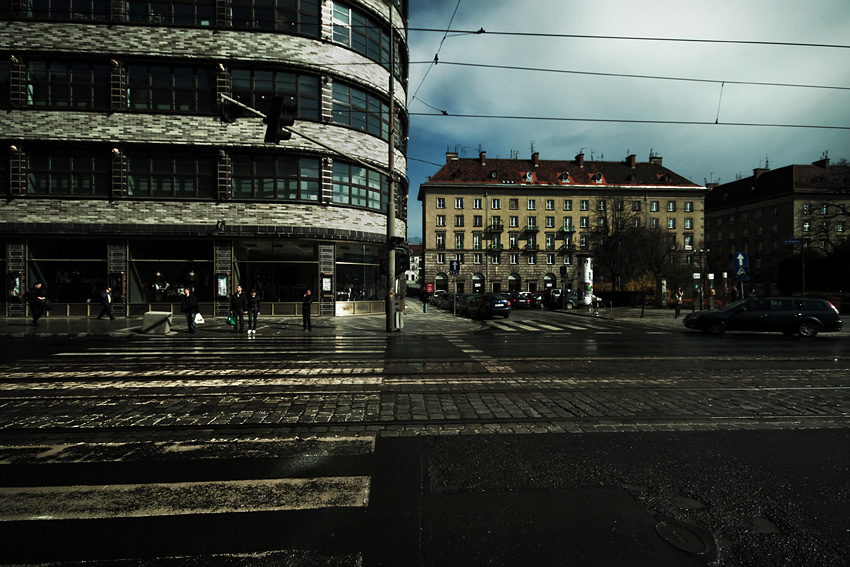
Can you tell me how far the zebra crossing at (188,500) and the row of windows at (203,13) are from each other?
20.6 meters

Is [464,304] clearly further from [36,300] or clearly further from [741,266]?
[36,300]

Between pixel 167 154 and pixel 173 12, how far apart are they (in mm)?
6610

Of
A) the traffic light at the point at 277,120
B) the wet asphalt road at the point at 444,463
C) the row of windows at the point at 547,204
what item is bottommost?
the wet asphalt road at the point at 444,463

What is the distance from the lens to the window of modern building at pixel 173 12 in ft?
69.2

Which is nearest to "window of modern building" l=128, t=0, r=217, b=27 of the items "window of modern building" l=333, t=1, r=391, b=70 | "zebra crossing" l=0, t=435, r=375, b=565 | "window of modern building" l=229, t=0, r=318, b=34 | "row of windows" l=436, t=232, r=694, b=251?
"window of modern building" l=229, t=0, r=318, b=34

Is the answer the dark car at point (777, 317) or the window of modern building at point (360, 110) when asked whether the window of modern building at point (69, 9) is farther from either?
the dark car at point (777, 317)

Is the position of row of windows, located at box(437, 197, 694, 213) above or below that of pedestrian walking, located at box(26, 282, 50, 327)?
above

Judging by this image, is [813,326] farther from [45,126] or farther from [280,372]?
[45,126]

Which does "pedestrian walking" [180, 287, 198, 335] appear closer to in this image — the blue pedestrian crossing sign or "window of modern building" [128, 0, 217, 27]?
"window of modern building" [128, 0, 217, 27]

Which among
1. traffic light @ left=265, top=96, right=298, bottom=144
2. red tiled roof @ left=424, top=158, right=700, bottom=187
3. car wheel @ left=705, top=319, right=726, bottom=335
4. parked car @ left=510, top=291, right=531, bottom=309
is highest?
red tiled roof @ left=424, top=158, right=700, bottom=187

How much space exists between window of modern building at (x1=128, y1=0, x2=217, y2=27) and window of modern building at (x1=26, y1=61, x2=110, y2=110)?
9.38 feet

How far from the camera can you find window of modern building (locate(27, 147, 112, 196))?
20828mm

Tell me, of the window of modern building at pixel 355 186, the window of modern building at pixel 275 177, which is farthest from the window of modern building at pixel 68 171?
the window of modern building at pixel 355 186

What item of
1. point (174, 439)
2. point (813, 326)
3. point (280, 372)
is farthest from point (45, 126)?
point (813, 326)
